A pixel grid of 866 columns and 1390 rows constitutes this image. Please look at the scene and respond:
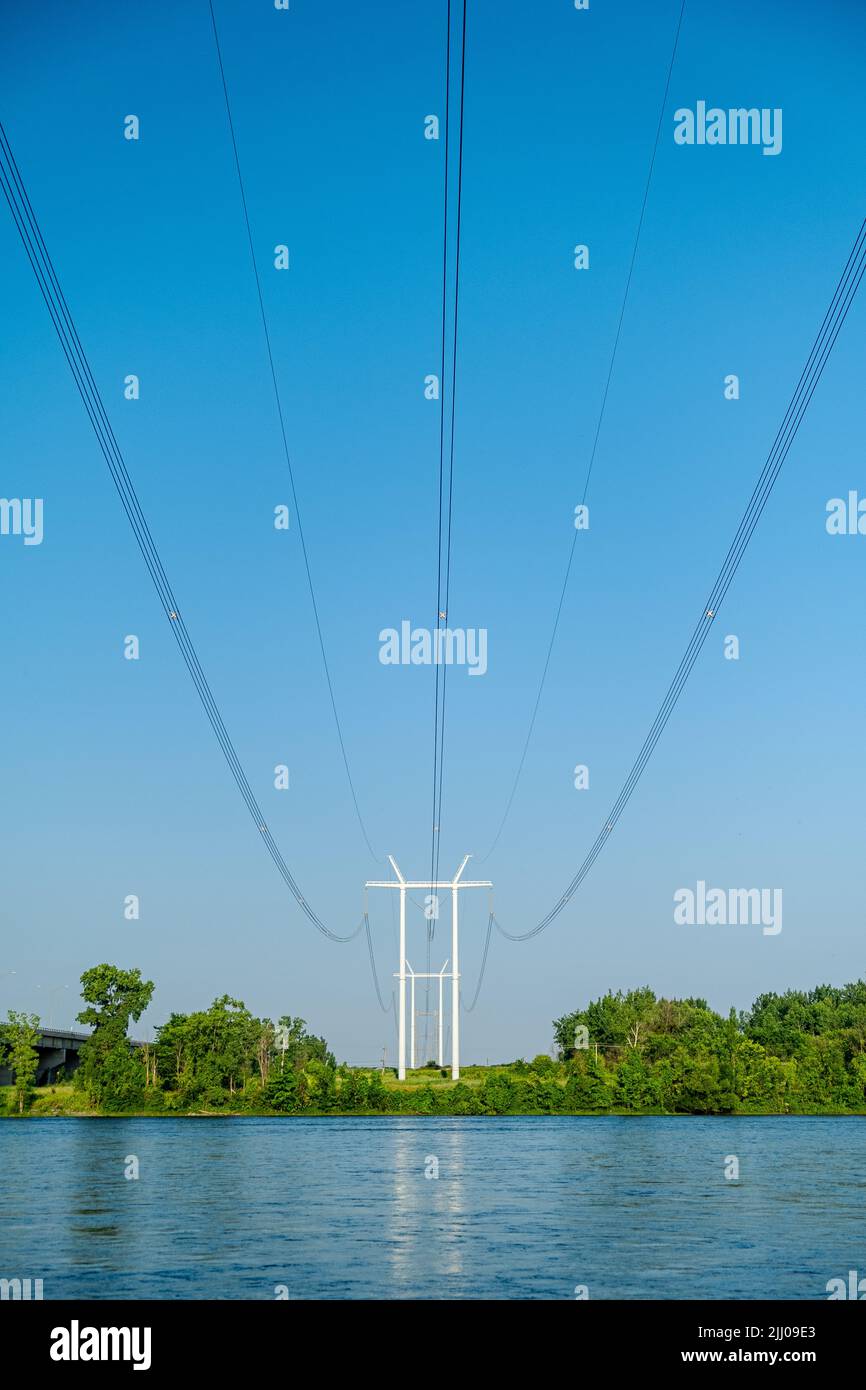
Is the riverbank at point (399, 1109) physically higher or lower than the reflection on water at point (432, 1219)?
lower

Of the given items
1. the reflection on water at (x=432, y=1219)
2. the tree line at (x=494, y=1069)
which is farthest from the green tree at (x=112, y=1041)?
the reflection on water at (x=432, y=1219)

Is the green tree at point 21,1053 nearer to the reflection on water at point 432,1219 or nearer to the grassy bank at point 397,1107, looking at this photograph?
the grassy bank at point 397,1107

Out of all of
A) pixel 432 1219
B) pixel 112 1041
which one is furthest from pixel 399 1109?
pixel 432 1219

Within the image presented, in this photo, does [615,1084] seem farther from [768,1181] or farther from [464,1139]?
[768,1181]

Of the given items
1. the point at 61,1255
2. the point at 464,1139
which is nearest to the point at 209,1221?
the point at 61,1255

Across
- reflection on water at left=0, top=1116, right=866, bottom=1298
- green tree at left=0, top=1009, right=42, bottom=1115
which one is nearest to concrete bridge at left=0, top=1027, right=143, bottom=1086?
green tree at left=0, top=1009, right=42, bottom=1115

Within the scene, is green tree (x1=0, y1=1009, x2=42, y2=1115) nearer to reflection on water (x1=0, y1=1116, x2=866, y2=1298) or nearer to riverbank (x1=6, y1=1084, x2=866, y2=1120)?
riverbank (x1=6, y1=1084, x2=866, y2=1120)
